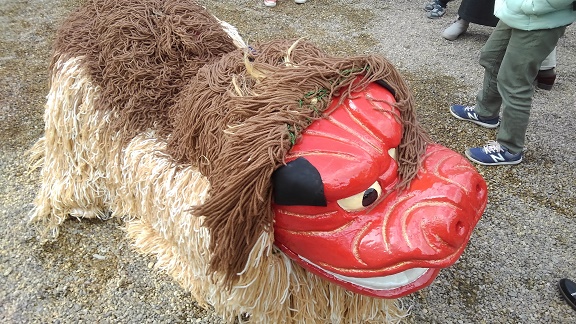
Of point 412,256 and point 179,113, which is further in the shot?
point 179,113

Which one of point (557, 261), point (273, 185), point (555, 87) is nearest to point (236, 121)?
point (273, 185)

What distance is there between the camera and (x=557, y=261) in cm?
180

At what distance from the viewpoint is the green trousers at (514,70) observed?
2020 millimetres

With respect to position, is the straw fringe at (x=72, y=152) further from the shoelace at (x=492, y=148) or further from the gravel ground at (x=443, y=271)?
the shoelace at (x=492, y=148)

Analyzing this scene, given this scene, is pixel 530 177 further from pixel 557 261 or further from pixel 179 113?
pixel 179 113

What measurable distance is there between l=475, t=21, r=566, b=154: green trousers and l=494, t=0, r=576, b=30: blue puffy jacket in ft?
0.11

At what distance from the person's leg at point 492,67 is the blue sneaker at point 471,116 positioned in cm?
2

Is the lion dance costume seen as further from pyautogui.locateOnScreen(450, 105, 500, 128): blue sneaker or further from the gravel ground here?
pyautogui.locateOnScreen(450, 105, 500, 128): blue sneaker

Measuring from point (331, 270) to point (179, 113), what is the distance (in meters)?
0.63

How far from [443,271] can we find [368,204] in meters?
0.93

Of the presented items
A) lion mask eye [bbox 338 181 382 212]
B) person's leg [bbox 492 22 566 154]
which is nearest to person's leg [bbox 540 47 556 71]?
person's leg [bbox 492 22 566 154]

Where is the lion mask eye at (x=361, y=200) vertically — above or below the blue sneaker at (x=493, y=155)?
above

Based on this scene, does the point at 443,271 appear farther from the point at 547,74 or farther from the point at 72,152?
the point at 547,74

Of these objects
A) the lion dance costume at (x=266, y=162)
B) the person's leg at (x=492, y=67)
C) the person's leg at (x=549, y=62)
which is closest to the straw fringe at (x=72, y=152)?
the lion dance costume at (x=266, y=162)
